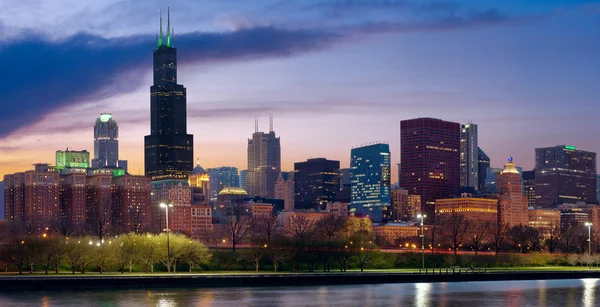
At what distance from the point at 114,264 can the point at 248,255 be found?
2005cm

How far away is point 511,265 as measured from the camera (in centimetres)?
16712

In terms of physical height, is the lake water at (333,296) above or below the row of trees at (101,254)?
below

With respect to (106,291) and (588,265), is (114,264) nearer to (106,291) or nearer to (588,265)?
(106,291)

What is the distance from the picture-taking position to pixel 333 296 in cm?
9988

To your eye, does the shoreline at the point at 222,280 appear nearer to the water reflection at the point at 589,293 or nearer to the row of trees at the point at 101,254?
the water reflection at the point at 589,293

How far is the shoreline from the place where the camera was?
10375 cm

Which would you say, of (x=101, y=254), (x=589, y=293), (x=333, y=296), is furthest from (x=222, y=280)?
(x=589, y=293)

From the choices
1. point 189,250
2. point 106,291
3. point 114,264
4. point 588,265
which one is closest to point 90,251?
point 114,264

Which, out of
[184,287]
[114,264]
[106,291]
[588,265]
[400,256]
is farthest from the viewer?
[588,265]

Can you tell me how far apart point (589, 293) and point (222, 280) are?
41.7 m

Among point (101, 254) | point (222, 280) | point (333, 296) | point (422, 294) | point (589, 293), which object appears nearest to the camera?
point (333, 296)

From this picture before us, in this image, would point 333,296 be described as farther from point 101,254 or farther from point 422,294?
point 101,254

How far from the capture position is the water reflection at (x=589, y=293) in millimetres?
93938

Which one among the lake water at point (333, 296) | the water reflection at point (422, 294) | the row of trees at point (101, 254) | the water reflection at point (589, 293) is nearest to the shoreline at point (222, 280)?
the lake water at point (333, 296)
